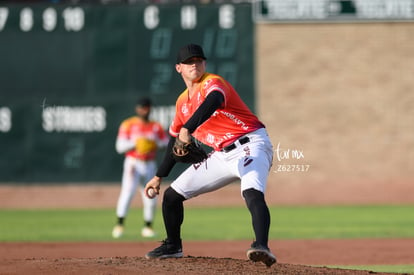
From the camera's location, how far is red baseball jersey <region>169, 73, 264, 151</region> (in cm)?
642

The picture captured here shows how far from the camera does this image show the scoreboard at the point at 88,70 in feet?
62.0

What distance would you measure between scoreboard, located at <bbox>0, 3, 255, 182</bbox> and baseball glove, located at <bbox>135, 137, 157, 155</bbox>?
231 inches

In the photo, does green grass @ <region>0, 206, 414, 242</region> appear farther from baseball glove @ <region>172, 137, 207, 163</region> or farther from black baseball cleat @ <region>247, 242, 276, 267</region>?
black baseball cleat @ <region>247, 242, 276, 267</region>

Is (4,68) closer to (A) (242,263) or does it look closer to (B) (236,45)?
(B) (236,45)

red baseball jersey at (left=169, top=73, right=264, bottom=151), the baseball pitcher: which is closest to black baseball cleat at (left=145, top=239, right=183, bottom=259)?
the baseball pitcher

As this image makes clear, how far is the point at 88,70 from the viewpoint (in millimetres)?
19031

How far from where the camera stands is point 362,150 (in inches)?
818

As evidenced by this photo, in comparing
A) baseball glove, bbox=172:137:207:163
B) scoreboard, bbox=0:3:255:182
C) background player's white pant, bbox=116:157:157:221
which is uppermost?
scoreboard, bbox=0:3:255:182

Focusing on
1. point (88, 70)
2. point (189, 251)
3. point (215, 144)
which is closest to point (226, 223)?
point (189, 251)

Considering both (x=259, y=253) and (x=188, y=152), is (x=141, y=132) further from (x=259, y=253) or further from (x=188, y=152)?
(x=259, y=253)

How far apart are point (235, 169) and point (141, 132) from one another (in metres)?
6.71

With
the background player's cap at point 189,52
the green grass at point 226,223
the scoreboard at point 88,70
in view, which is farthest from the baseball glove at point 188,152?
the scoreboard at point 88,70

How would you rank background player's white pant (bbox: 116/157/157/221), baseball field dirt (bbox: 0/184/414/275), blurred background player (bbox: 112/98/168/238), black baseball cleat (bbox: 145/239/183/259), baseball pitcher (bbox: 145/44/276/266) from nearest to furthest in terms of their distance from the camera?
baseball pitcher (bbox: 145/44/276/266) < baseball field dirt (bbox: 0/184/414/275) < black baseball cleat (bbox: 145/239/183/259) < background player's white pant (bbox: 116/157/157/221) < blurred background player (bbox: 112/98/168/238)

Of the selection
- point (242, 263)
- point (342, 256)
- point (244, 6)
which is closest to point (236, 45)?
point (244, 6)
